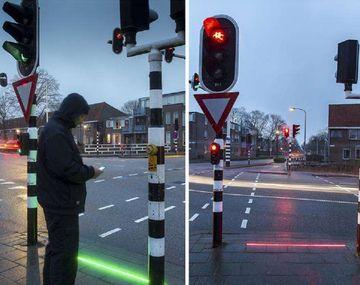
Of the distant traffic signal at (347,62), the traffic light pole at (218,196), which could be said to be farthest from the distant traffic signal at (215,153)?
the distant traffic signal at (347,62)

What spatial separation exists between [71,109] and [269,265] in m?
2.75

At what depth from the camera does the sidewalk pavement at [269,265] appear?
394 cm

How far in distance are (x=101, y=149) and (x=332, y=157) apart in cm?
3023

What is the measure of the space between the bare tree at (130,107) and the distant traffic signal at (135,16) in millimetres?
55284

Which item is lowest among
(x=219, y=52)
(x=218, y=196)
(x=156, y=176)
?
→ (x=218, y=196)

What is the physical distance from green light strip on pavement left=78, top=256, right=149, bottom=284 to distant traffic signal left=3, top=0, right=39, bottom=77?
2288 mm

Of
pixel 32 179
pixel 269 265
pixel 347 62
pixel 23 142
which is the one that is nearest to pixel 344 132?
pixel 347 62

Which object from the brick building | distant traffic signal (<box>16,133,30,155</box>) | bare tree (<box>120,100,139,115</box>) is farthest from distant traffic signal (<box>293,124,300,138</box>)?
bare tree (<box>120,100,139,115</box>)

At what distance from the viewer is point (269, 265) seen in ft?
14.4

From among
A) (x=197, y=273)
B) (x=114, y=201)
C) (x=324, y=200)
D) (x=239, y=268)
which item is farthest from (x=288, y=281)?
(x=324, y=200)

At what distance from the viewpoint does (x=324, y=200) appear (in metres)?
11.2

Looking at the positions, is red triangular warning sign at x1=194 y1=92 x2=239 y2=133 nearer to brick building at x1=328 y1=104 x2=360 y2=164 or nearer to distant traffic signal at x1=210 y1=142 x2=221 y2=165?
distant traffic signal at x1=210 y1=142 x2=221 y2=165

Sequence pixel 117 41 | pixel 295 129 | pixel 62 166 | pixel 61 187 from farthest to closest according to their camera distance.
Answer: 1. pixel 295 129
2. pixel 117 41
3. pixel 61 187
4. pixel 62 166

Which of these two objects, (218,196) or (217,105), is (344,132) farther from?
(217,105)
